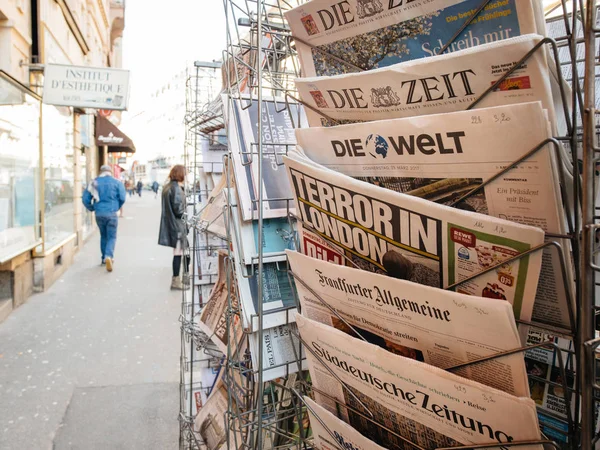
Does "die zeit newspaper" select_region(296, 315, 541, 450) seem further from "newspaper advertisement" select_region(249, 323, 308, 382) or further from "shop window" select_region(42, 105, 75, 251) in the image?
"shop window" select_region(42, 105, 75, 251)

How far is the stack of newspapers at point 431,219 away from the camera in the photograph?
1.88 ft

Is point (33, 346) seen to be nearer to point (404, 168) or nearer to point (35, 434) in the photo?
point (35, 434)

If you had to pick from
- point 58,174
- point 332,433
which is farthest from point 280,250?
point 58,174

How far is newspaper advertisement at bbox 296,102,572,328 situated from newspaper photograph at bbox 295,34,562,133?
61 millimetres

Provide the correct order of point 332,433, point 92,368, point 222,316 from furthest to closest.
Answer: point 92,368, point 222,316, point 332,433

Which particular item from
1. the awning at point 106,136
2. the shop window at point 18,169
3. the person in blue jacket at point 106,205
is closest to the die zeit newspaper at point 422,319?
the shop window at point 18,169

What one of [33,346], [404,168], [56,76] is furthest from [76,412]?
[56,76]

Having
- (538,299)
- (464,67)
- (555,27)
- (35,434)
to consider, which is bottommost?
(35,434)

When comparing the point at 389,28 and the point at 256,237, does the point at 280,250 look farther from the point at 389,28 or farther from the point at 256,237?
the point at 389,28

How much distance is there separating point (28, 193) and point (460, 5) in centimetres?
531

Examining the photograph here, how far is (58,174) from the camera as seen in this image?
6.20m

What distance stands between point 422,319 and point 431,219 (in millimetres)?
155

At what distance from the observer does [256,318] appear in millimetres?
1053

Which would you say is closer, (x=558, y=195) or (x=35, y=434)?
(x=558, y=195)
